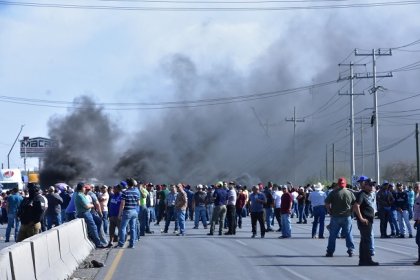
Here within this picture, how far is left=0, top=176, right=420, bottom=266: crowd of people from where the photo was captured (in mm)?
16828

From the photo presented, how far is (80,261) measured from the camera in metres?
15.7

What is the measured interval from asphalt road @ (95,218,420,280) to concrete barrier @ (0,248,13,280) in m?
4.89

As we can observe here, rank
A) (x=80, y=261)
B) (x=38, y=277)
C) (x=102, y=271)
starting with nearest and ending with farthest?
(x=38, y=277) → (x=102, y=271) → (x=80, y=261)

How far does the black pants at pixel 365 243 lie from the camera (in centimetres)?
1546

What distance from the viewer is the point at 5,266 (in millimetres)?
8500

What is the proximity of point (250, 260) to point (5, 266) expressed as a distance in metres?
8.64

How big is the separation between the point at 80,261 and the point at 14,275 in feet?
22.7

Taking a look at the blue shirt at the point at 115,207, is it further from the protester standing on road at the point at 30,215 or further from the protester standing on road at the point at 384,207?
the protester standing on road at the point at 384,207

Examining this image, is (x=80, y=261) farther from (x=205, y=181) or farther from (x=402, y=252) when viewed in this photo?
(x=205, y=181)

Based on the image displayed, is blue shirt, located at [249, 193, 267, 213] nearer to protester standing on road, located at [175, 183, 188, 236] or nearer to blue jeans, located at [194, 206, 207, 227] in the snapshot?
protester standing on road, located at [175, 183, 188, 236]

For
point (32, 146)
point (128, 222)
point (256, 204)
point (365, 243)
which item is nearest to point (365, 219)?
point (365, 243)

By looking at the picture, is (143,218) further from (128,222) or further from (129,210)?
(129,210)

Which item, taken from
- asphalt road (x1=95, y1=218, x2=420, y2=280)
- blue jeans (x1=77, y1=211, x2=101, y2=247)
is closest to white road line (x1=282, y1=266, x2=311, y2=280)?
asphalt road (x1=95, y1=218, x2=420, y2=280)

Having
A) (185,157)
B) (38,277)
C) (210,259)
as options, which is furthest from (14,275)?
(185,157)
